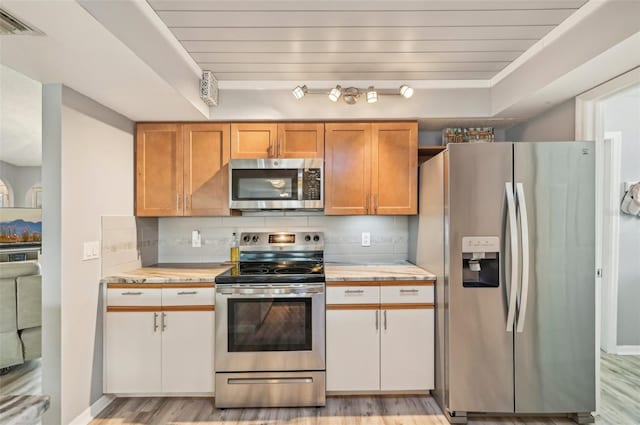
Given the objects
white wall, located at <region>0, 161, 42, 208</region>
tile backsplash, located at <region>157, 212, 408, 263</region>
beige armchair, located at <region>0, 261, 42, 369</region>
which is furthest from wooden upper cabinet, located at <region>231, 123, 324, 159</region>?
beige armchair, located at <region>0, 261, 42, 369</region>

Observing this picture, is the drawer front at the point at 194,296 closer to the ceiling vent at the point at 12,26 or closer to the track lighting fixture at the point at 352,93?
the track lighting fixture at the point at 352,93

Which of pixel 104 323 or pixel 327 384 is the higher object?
pixel 104 323

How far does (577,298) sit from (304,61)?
7.87ft

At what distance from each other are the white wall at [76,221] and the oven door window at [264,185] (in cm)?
92

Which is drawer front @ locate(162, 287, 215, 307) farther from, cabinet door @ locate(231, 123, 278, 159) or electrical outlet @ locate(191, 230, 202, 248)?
cabinet door @ locate(231, 123, 278, 159)

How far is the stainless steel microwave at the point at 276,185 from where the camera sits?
288cm

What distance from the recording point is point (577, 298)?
90.6 inches

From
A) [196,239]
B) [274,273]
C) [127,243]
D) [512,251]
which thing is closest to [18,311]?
[127,243]

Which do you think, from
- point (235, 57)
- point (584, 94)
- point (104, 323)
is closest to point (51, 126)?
point (235, 57)

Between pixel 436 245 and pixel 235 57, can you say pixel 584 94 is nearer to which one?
pixel 436 245

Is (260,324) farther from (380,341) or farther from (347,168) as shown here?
(347,168)

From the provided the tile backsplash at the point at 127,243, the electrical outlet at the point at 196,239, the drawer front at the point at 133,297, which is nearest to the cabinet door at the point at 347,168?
the electrical outlet at the point at 196,239

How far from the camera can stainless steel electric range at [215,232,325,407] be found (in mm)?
2541

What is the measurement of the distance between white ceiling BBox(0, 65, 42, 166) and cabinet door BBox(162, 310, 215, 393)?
1.46 metres
